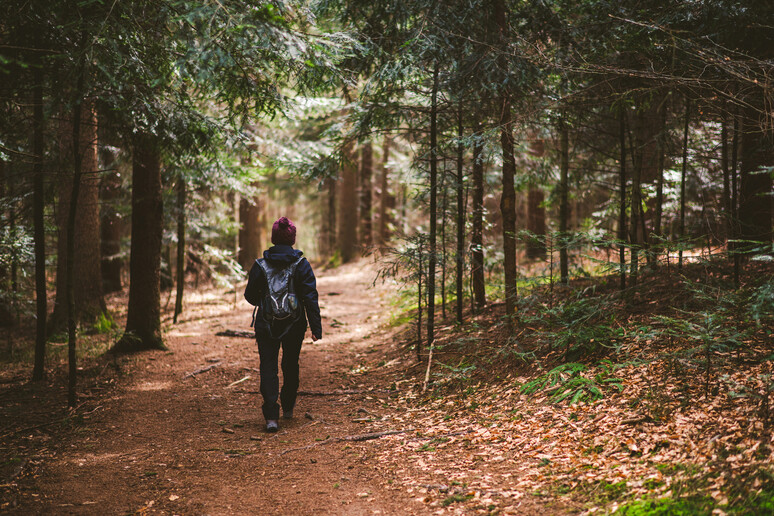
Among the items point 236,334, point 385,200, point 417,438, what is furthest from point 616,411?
point 385,200

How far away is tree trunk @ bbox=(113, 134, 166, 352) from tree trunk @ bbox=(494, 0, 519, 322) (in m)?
6.61

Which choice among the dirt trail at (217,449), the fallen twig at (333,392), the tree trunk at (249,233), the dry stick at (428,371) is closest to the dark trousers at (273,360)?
the dirt trail at (217,449)

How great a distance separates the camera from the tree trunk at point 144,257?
9.30 meters

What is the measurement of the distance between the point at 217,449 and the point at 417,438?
2.32 metres

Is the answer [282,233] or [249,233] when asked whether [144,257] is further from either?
[249,233]

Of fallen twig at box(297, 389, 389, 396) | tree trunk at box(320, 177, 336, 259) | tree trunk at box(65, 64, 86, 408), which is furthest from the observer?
tree trunk at box(320, 177, 336, 259)

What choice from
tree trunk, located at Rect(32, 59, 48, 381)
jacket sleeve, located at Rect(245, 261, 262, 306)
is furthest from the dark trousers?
tree trunk, located at Rect(32, 59, 48, 381)

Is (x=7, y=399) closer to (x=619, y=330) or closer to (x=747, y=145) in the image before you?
(x=619, y=330)

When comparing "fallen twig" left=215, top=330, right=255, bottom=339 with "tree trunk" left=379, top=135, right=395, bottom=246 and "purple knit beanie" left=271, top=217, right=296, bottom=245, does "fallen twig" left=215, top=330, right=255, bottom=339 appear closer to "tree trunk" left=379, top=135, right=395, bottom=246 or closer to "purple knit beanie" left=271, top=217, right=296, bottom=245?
"purple knit beanie" left=271, top=217, right=296, bottom=245

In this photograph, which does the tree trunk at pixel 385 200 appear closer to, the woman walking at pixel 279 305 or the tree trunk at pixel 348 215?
the tree trunk at pixel 348 215

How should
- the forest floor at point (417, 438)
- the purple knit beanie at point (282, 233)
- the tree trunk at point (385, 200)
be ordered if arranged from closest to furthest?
the forest floor at point (417, 438) < the purple knit beanie at point (282, 233) < the tree trunk at point (385, 200)

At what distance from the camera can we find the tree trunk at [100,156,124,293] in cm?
1389

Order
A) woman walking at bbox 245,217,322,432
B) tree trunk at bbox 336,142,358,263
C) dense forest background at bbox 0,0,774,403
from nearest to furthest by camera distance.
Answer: dense forest background at bbox 0,0,774,403
woman walking at bbox 245,217,322,432
tree trunk at bbox 336,142,358,263

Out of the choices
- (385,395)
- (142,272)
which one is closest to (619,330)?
(385,395)
